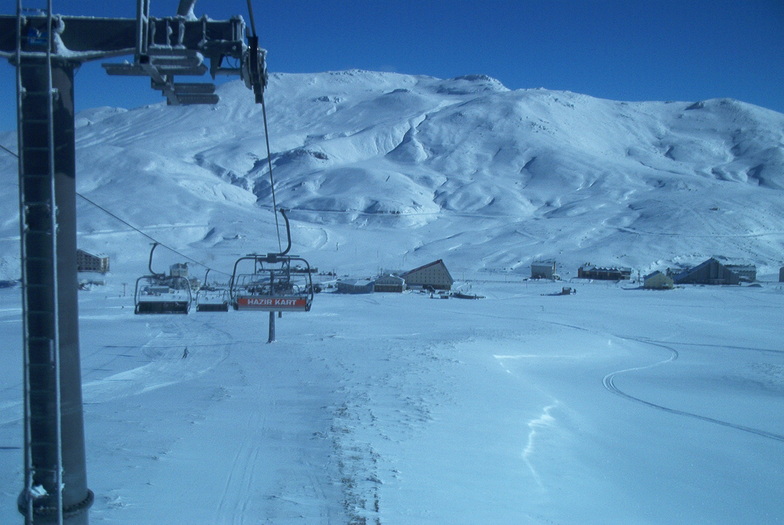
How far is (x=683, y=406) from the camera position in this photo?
12516mm

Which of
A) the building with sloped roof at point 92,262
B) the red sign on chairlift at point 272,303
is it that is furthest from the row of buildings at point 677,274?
the red sign on chairlift at point 272,303

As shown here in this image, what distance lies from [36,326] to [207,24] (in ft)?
5.59

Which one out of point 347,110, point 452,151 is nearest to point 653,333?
point 452,151

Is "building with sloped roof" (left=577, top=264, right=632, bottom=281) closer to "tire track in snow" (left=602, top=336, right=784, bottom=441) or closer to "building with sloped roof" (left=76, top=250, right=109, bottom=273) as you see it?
"tire track in snow" (left=602, top=336, right=784, bottom=441)

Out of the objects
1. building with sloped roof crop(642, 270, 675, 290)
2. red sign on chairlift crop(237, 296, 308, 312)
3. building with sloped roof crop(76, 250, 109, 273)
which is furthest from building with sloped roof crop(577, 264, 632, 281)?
red sign on chairlift crop(237, 296, 308, 312)

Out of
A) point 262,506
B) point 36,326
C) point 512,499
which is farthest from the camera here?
point 512,499

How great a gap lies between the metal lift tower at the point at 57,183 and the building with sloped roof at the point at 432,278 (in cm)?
4355

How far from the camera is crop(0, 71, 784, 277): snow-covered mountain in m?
70.4

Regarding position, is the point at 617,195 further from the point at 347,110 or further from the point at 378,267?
the point at 347,110

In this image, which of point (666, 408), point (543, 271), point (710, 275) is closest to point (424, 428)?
point (666, 408)

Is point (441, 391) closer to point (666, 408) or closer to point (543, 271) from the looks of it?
point (666, 408)

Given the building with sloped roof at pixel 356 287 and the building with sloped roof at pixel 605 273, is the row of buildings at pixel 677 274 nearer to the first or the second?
the building with sloped roof at pixel 605 273

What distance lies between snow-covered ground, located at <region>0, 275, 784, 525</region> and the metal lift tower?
9.76 ft

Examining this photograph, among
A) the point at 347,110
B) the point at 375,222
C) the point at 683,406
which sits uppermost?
the point at 347,110
